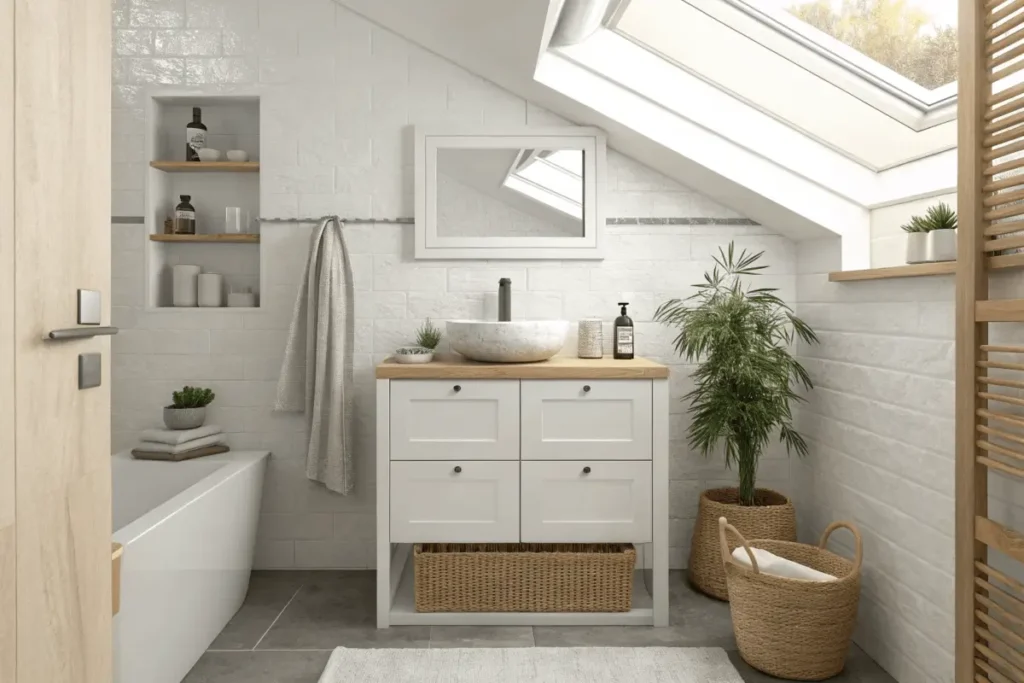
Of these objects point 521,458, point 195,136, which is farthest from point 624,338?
point 195,136

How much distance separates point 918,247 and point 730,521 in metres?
1.19

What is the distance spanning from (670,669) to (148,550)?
158 centimetres

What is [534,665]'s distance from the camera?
2.41m

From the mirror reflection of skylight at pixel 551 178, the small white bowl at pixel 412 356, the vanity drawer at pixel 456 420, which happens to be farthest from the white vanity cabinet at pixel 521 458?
the mirror reflection of skylight at pixel 551 178

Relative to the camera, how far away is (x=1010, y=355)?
1.77 metres

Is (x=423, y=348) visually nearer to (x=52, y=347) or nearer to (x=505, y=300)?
(x=505, y=300)

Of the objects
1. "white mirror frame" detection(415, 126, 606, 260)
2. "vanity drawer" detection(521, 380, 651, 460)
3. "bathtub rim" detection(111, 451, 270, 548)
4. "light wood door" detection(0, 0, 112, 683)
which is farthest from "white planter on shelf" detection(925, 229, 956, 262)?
"bathtub rim" detection(111, 451, 270, 548)

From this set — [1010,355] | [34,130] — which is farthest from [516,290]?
[34,130]

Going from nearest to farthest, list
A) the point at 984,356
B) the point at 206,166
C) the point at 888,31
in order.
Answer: the point at 984,356 < the point at 888,31 < the point at 206,166

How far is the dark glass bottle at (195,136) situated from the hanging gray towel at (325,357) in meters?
0.65

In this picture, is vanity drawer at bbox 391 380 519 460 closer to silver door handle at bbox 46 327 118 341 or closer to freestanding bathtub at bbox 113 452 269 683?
freestanding bathtub at bbox 113 452 269 683

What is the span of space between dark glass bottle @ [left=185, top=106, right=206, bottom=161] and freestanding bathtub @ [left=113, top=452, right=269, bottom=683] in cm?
127

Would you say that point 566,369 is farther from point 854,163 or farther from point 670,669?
point 854,163

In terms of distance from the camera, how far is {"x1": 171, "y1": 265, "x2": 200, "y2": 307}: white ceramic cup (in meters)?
3.20
